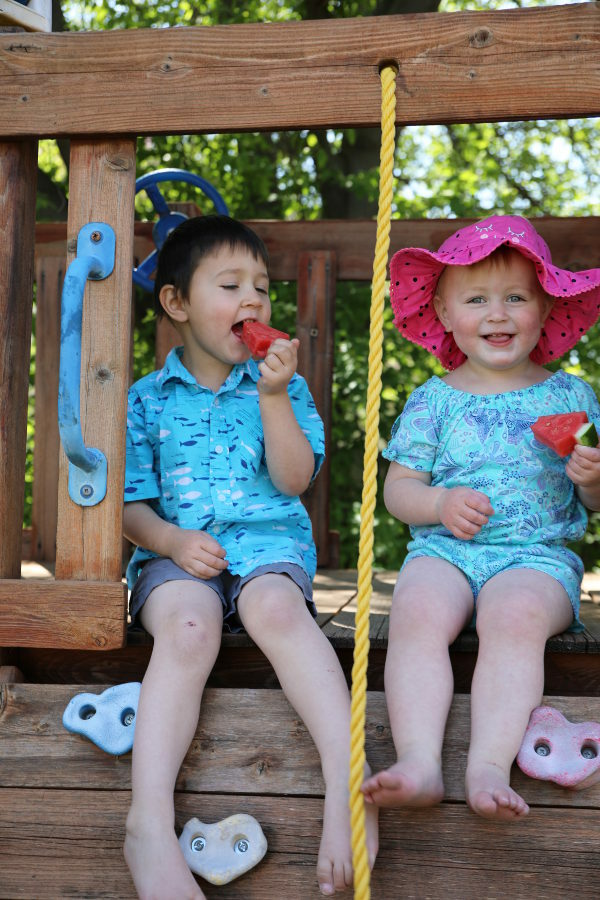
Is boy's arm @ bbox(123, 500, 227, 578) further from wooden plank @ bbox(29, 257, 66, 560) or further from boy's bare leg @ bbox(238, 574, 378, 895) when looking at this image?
wooden plank @ bbox(29, 257, 66, 560)

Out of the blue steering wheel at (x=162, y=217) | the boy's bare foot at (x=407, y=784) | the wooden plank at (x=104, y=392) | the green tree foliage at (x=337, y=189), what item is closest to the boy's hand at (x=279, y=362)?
the wooden plank at (x=104, y=392)

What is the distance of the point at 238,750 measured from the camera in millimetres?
2145

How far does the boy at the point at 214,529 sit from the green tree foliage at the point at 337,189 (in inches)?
132

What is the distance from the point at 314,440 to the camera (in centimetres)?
268

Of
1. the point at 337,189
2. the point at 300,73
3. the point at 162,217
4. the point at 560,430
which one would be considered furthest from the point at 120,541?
the point at 337,189

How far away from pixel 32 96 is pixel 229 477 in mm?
1002

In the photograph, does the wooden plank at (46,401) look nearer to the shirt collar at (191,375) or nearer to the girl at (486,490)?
the shirt collar at (191,375)

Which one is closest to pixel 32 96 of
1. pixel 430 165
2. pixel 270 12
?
pixel 270 12

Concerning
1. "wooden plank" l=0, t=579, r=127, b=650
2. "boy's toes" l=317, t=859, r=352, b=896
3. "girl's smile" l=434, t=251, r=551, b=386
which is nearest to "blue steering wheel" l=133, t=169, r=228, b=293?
"girl's smile" l=434, t=251, r=551, b=386

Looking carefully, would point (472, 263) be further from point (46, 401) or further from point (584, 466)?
point (46, 401)

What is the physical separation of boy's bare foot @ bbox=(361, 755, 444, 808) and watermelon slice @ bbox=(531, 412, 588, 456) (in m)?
0.73

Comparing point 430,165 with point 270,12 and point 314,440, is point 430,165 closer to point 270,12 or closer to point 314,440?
point 270,12

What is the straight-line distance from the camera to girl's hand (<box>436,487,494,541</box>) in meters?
2.24

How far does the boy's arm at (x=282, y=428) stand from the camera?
2.36m
